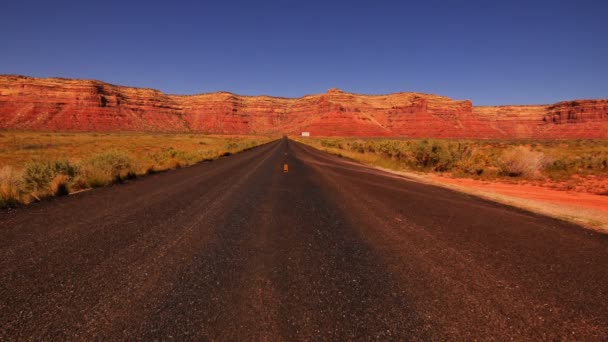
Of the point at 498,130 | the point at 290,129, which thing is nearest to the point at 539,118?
the point at 498,130

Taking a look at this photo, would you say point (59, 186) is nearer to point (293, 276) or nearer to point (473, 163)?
point (293, 276)

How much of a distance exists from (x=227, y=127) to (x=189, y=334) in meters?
173

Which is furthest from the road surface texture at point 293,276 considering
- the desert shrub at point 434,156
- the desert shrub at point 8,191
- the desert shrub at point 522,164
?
the desert shrub at point 434,156

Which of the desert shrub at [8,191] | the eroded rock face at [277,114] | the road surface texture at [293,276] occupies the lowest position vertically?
the road surface texture at [293,276]

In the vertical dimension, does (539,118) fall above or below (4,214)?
above

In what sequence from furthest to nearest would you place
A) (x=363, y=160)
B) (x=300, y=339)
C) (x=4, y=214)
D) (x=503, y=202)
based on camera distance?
(x=363, y=160)
(x=503, y=202)
(x=4, y=214)
(x=300, y=339)

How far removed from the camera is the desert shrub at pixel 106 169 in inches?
373

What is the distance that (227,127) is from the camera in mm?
168875

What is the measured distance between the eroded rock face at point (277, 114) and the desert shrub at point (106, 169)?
409 feet

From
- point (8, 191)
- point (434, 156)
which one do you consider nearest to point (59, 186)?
point (8, 191)

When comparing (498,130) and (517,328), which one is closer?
(517,328)

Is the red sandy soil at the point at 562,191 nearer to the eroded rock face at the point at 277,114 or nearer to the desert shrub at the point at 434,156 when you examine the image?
the desert shrub at the point at 434,156

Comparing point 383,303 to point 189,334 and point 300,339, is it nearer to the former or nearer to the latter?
point 300,339

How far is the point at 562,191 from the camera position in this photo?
11.4 meters
